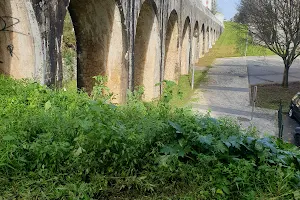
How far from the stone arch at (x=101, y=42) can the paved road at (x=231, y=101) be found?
3.58m

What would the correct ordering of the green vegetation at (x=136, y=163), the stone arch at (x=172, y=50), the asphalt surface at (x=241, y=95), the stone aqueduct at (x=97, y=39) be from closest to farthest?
the green vegetation at (x=136, y=163) < the stone aqueduct at (x=97, y=39) < the asphalt surface at (x=241, y=95) < the stone arch at (x=172, y=50)

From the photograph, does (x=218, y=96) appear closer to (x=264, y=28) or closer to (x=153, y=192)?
(x=264, y=28)

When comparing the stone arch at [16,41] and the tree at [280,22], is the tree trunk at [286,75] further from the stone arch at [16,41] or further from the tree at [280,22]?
the stone arch at [16,41]

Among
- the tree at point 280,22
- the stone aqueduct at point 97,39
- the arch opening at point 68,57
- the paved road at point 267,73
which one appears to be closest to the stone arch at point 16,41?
the stone aqueduct at point 97,39

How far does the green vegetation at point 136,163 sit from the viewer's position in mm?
3016

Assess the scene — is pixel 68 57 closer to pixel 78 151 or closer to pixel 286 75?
pixel 286 75

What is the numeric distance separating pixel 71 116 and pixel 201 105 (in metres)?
9.50

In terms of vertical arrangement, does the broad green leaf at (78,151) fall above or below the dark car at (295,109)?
above

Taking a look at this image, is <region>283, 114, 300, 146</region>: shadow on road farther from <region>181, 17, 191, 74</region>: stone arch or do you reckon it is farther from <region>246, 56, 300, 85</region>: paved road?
<region>181, 17, 191, 74</region>: stone arch

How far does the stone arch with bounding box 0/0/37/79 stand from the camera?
532 cm

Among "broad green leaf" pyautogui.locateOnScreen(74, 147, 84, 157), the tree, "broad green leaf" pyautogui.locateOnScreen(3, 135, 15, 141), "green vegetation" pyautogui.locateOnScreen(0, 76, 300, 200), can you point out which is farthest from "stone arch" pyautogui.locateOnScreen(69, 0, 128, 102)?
the tree

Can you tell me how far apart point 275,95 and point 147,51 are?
679 centimetres

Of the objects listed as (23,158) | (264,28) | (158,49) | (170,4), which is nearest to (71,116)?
(23,158)

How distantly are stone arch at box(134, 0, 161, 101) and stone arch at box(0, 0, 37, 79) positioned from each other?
704 centimetres
